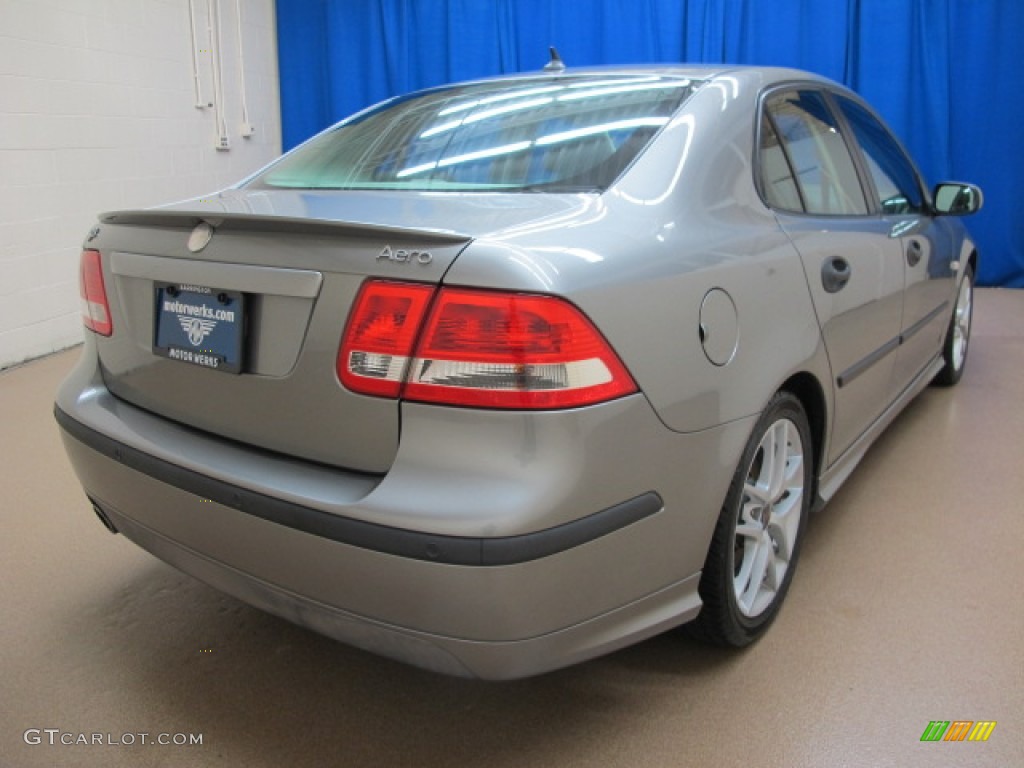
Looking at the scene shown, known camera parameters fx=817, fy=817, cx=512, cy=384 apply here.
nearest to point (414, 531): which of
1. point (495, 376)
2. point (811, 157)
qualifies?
point (495, 376)

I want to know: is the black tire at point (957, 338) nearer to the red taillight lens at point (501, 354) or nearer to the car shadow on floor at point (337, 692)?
the car shadow on floor at point (337, 692)

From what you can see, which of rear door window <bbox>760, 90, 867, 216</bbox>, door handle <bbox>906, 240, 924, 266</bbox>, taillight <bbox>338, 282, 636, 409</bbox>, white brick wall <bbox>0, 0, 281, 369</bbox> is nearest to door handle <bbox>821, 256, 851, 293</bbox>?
rear door window <bbox>760, 90, 867, 216</bbox>

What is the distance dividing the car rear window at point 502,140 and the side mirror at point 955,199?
4.38ft

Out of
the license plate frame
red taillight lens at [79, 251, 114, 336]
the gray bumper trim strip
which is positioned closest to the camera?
the gray bumper trim strip

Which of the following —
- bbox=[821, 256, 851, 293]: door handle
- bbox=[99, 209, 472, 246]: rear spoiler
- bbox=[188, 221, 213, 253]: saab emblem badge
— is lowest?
bbox=[821, 256, 851, 293]: door handle

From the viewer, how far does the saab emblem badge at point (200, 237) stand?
4.21 feet

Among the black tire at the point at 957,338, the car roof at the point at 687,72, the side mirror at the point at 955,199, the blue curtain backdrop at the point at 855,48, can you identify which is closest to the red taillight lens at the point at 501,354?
the car roof at the point at 687,72

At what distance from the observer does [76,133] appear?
421 centimetres

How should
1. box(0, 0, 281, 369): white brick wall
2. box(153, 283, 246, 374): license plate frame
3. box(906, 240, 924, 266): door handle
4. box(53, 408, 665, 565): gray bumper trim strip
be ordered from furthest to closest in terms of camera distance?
box(0, 0, 281, 369): white brick wall, box(906, 240, 924, 266): door handle, box(153, 283, 246, 374): license plate frame, box(53, 408, 665, 565): gray bumper trim strip

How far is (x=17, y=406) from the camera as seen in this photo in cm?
326

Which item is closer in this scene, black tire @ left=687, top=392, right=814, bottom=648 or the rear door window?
black tire @ left=687, top=392, right=814, bottom=648

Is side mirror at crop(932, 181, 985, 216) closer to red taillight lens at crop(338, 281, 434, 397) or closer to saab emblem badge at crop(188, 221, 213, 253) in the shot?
red taillight lens at crop(338, 281, 434, 397)

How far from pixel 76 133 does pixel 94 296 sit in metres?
3.30

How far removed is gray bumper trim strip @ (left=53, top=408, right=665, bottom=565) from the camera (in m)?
1.03
